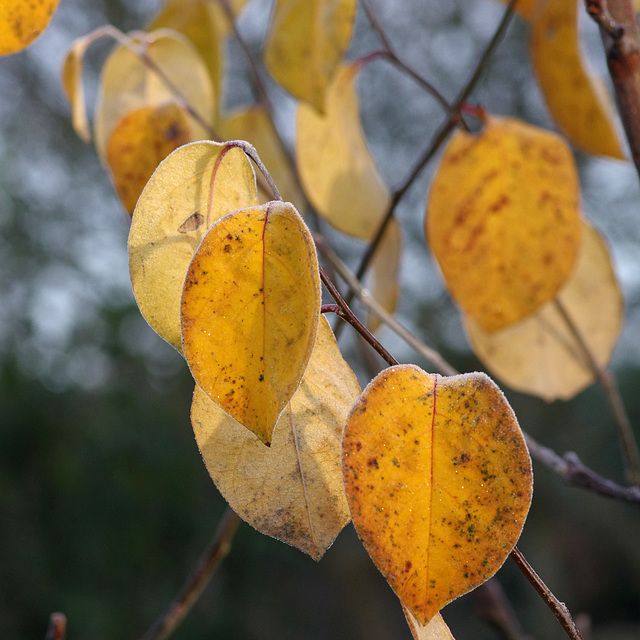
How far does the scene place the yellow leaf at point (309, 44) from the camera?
358mm

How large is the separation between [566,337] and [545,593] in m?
0.33

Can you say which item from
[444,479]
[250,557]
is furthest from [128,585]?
[444,479]

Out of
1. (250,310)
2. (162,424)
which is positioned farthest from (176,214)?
(162,424)

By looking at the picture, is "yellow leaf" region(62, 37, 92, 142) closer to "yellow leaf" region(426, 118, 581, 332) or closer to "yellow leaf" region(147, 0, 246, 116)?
"yellow leaf" region(147, 0, 246, 116)

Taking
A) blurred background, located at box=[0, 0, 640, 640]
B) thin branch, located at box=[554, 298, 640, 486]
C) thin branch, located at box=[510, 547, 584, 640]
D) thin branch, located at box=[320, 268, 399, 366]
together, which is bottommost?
blurred background, located at box=[0, 0, 640, 640]

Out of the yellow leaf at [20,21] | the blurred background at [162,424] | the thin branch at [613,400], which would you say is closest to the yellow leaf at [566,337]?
the thin branch at [613,400]

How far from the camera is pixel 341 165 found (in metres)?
0.47

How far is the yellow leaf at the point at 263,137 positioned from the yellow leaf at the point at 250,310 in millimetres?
341

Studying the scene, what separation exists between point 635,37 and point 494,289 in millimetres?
154

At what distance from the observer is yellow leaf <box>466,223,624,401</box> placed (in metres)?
0.49

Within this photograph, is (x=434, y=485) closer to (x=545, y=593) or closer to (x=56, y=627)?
(x=545, y=593)

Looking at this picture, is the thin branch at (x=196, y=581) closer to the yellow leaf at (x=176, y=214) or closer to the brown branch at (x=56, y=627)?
the brown branch at (x=56, y=627)

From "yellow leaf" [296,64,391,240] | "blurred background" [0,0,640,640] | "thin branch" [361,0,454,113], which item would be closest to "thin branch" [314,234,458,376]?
"yellow leaf" [296,64,391,240]

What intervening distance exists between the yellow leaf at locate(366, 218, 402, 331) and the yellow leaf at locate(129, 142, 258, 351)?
25cm
